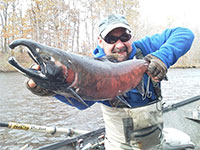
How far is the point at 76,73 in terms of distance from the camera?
132cm

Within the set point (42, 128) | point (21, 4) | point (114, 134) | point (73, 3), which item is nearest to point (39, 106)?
point (42, 128)

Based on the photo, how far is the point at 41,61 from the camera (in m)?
1.22

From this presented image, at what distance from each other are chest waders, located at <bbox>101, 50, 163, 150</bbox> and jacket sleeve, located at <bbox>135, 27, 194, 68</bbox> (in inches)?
8.2

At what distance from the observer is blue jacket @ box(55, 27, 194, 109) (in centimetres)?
179

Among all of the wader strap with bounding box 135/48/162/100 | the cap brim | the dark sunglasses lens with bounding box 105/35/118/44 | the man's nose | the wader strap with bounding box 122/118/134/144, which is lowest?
the wader strap with bounding box 122/118/134/144

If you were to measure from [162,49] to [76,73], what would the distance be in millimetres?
941

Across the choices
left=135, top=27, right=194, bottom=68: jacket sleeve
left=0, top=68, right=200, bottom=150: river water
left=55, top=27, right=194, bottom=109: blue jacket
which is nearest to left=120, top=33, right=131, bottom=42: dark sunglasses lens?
left=55, top=27, right=194, bottom=109: blue jacket

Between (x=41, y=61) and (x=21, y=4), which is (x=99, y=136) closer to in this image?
(x=41, y=61)

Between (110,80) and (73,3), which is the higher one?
(73,3)

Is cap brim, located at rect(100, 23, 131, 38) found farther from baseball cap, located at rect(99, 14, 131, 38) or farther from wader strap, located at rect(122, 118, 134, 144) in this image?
wader strap, located at rect(122, 118, 134, 144)

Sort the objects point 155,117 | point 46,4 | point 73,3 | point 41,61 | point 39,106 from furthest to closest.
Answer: point 73,3
point 46,4
point 39,106
point 155,117
point 41,61

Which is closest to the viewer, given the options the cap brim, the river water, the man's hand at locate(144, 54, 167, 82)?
the man's hand at locate(144, 54, 167, 82)

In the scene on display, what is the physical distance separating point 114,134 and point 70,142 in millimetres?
1192

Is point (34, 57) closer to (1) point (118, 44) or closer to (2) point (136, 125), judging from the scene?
(1) point (118, 44)
